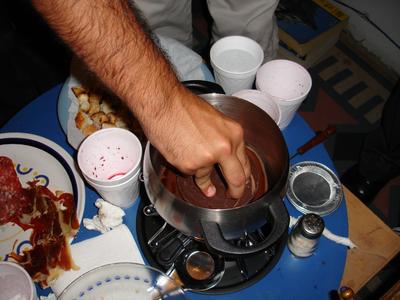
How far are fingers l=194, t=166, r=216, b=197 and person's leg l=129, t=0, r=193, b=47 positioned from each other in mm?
717

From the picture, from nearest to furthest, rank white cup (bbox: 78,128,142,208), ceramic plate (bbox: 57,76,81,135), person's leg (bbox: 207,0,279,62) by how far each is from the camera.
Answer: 1. white cup (bbox: 78,128,142,208)
2. ceramic plate (bbox: 57,76,81,135)
3. person's leg (bbox: 207,0,279,62)

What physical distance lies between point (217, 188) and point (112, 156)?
283mm

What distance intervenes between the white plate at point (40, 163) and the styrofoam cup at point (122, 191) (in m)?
0.09

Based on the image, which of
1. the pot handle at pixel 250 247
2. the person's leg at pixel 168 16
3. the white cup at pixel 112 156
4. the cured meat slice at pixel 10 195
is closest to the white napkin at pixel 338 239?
the pot handle at pixel 250 247

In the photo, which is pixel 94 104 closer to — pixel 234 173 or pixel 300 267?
pixel 234 173

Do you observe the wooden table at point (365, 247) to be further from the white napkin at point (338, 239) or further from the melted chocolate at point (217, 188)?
the melted chocolate at point (217, 188)

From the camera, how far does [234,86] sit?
40.1 inches

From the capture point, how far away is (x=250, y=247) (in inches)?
22.3

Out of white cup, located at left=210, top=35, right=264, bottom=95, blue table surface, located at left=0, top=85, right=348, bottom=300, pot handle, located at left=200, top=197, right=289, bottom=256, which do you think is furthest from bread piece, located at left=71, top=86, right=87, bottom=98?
pot handle, located at left=200, top=197, right=289, bottom=256

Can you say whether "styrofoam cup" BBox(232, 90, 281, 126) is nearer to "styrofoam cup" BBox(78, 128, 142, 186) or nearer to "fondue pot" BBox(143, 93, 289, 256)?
"fondue pot" BBox(143, 93, 289, 256)

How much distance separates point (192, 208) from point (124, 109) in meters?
0.48

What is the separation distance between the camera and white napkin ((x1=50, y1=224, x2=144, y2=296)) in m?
0.82

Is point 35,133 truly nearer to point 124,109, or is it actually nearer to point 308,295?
point 124,109

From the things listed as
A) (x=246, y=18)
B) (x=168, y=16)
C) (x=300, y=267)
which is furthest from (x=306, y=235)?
(x=168, y=16)
